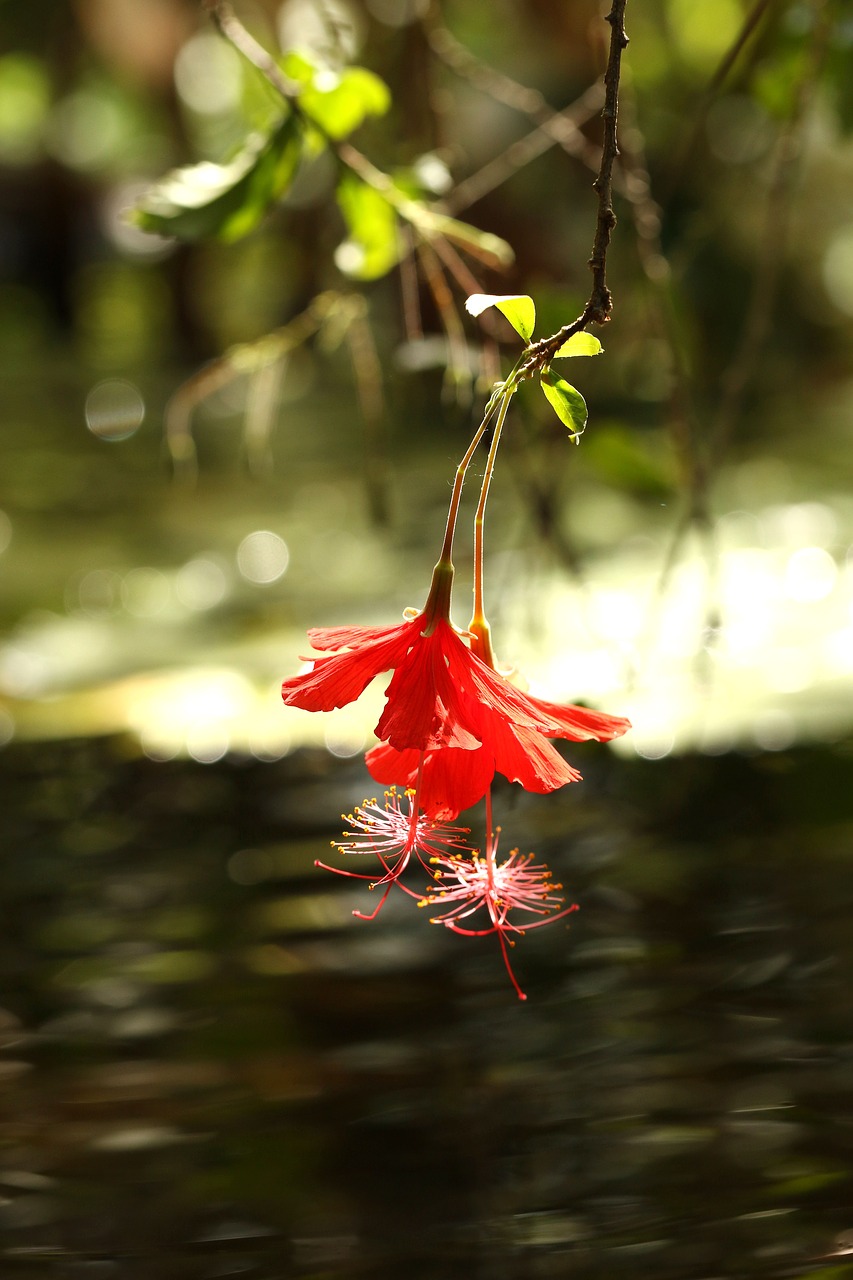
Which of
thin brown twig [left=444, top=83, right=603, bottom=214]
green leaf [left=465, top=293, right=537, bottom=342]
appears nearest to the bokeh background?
thin brown twig [left=444, top=83, right=603, bottom=214]

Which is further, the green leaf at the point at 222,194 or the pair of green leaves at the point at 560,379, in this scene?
the green leaf at the point at 222,194

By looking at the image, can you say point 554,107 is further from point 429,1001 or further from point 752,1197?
point 752,1197

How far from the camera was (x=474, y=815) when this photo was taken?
104 cm

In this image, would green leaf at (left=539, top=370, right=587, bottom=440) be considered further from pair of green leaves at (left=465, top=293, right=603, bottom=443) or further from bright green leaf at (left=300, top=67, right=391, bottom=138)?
bright green leaf at (left=300, top=67, right=391, bottom=138)

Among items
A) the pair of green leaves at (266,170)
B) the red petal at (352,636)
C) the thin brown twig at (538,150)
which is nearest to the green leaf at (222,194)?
the pair of green leaves at (266,170)

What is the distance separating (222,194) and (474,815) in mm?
479

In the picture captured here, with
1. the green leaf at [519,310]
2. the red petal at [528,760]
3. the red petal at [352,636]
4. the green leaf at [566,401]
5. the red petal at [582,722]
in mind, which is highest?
the green leaf at [519,310]

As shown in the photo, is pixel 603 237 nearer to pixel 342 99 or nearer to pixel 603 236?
Answer: pixel 603 236

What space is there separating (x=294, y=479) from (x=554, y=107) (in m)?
1.23

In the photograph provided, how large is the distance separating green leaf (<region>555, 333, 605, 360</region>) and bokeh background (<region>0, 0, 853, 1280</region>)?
323 millimetres

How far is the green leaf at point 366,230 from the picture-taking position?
0.86 meters

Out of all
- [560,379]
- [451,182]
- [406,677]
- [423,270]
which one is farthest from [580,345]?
[423,270]

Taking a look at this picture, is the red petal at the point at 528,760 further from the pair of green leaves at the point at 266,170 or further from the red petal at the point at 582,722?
the pair of green leaves at the point at 266,170

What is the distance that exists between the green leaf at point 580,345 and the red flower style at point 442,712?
9 centimetres
